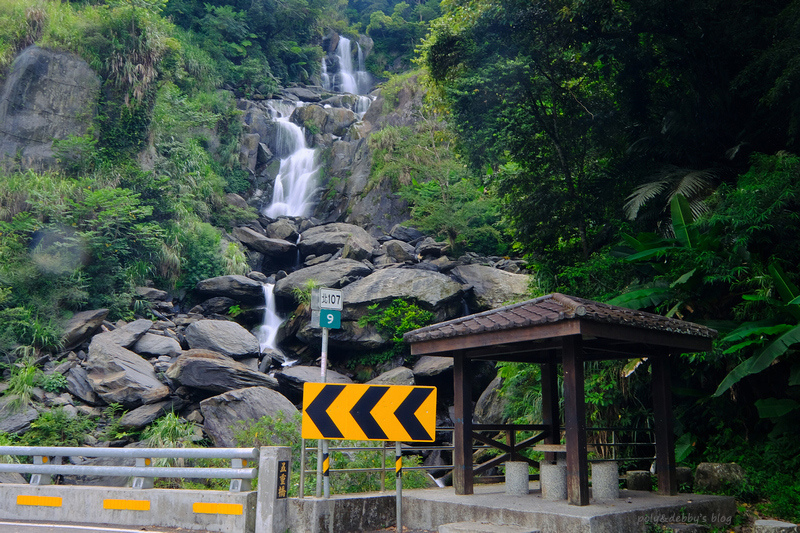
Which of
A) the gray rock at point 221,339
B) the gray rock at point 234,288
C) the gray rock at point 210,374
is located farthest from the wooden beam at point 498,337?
the gray rock at point 234,288

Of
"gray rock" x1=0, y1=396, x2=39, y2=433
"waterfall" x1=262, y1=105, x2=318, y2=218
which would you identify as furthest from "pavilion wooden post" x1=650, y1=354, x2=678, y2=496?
"waterfall" x1=262, y1=105, x2=318, y2=218

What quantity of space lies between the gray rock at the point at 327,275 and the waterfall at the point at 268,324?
58cm

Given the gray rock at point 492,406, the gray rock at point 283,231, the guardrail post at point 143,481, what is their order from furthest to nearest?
the gray rock at point 283,231
the gray rock at point 492,406
the guardrail post at point 143,481

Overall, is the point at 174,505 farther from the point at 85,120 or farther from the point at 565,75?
the point at 85,120

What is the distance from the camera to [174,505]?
7703 mm

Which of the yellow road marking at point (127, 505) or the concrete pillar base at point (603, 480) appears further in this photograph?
the concrete pillar base at point (603, 480)

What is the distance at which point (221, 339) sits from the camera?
19.6 metres

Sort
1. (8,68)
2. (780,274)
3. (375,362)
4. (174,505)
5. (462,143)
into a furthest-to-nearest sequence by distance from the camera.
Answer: (8,68)
(375,362)
(462,143)
(780,274)
(174,505)

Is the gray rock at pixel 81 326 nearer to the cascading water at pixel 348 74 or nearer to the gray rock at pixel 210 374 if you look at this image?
the gray rock at pixel 210 374

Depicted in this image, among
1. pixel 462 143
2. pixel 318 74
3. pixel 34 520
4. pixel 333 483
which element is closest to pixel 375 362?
pixel 462 143

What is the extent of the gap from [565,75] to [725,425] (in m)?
9.06

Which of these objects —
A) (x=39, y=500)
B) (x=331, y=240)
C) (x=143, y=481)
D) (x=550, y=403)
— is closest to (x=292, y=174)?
(x=331, y=240)

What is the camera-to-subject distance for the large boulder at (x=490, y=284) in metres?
21.4

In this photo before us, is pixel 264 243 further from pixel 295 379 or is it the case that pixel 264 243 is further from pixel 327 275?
pixel 295 379
